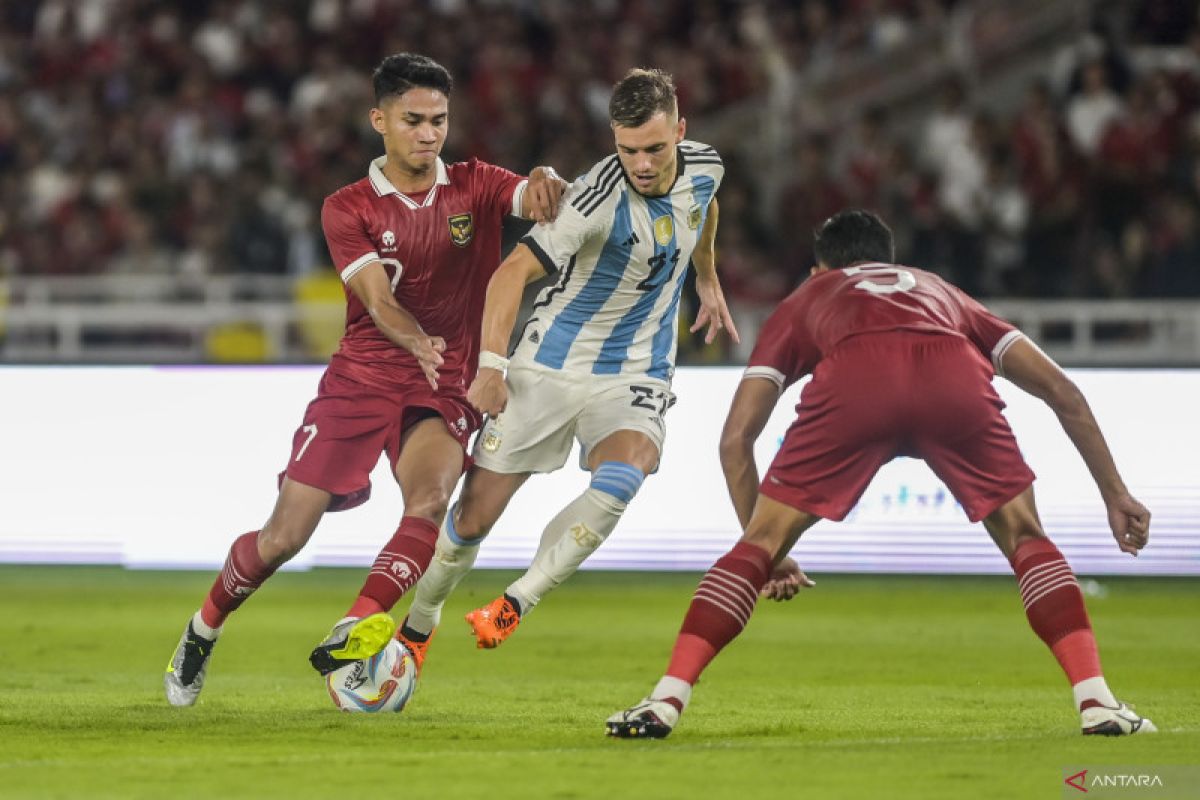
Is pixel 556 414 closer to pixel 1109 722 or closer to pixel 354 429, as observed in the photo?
pixel 354 429

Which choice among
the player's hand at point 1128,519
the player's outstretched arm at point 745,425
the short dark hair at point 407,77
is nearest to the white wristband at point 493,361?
the player's outstretched arm at point 745,425

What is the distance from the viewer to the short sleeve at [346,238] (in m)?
7.65

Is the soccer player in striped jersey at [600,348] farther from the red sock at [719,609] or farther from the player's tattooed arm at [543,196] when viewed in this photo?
the red sock at [719,609]

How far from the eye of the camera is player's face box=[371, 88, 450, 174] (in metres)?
7.65

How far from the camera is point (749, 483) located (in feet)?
22.2

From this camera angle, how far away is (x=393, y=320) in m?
7.44

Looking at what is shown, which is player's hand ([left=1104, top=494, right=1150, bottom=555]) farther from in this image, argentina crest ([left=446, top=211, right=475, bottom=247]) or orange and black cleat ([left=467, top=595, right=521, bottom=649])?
argentina crest ([left=446, top=211, right=475, bottom=247])

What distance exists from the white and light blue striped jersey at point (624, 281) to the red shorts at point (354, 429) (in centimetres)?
37

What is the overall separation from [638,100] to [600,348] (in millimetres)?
1029

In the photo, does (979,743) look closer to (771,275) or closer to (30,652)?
(30,652)

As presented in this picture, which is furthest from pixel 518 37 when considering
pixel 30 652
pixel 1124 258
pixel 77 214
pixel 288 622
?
pixel 30 652

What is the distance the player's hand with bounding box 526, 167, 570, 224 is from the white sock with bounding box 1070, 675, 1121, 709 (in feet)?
8.06

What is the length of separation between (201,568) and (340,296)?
4195mm

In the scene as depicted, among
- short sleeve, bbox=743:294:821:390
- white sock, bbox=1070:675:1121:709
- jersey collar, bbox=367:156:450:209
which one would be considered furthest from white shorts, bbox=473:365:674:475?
white sock, bbox=1070:675:1121:709
